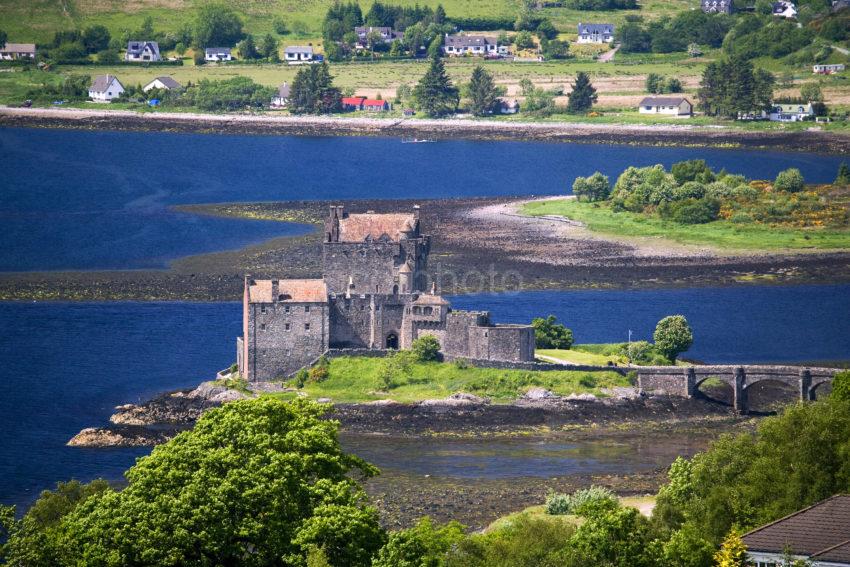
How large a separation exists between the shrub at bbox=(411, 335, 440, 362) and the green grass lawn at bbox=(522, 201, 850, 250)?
5554cm

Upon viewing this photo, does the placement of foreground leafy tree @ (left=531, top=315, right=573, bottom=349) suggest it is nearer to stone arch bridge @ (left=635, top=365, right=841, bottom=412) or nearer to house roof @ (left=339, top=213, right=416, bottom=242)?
stone arch bridge @ (left=635, top=365, right=841, bottom=412)

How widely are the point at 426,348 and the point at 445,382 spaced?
8.27 feet

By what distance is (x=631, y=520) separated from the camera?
59.6 m

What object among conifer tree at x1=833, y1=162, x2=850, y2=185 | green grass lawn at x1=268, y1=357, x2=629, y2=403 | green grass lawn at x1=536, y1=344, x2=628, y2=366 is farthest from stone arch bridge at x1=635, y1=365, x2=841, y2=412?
conifer tree at x1=833, y1=162, x2=850, y2=185

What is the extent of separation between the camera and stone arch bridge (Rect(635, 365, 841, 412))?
104m

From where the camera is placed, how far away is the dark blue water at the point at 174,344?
93375 mm

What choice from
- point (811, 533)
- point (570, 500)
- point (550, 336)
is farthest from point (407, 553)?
point (550, 336)

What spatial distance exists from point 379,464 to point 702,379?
21.2m

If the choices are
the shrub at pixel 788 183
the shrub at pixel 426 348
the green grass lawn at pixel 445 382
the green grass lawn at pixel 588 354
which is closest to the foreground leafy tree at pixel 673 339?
the green grass lawn at pixel 588 354

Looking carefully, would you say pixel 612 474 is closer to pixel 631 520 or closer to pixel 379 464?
pixel 379 464

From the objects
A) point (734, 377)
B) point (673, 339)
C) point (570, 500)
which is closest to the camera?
point (570, 500)

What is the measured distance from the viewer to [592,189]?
176 metres

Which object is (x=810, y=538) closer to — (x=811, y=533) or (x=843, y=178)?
(x=811, y=533)

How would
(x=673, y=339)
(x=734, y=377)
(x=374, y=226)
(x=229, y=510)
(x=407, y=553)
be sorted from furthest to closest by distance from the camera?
1. (x=374, y=226)
2. (x=673, y=339)
3. (x=734, y=377)
4. (x=229, y=510)
5. (x=407, y=553)
